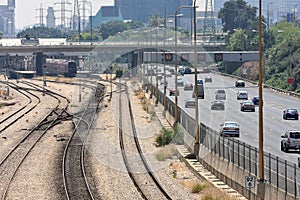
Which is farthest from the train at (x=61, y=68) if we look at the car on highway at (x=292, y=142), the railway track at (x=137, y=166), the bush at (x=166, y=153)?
the car on highway at (x=292, y=142)

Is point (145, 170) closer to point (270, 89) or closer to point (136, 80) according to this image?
point (270, 89)

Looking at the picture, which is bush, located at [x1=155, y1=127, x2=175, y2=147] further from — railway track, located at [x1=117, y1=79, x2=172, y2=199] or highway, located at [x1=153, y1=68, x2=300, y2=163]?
highway, located at [x1=153, y1=68, x2=300, y2=163]

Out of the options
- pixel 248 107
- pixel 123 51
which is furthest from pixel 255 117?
pixel 123 51

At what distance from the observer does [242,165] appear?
29.2 metres

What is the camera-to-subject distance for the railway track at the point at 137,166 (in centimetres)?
3036

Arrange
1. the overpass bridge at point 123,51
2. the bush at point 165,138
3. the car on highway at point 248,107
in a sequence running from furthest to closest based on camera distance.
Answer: the overpass bridge at point 123,51 → the car on highway at point 248,107 → the bush at point 165,138

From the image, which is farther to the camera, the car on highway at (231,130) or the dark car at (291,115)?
the dark car at (291,115)

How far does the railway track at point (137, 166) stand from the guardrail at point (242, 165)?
8.62 feet

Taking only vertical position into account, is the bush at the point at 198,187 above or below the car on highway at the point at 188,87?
below

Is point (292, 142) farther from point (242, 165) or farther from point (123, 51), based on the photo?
point (123, 51)

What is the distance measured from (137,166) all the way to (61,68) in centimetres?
10497

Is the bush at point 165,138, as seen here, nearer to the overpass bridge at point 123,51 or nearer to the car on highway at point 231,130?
the car on highway at point 231,130

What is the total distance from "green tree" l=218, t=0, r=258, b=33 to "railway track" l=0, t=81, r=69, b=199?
4202 inches

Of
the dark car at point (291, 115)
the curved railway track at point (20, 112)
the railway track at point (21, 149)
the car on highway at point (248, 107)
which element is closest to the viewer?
the railway track at point (21, 149)
